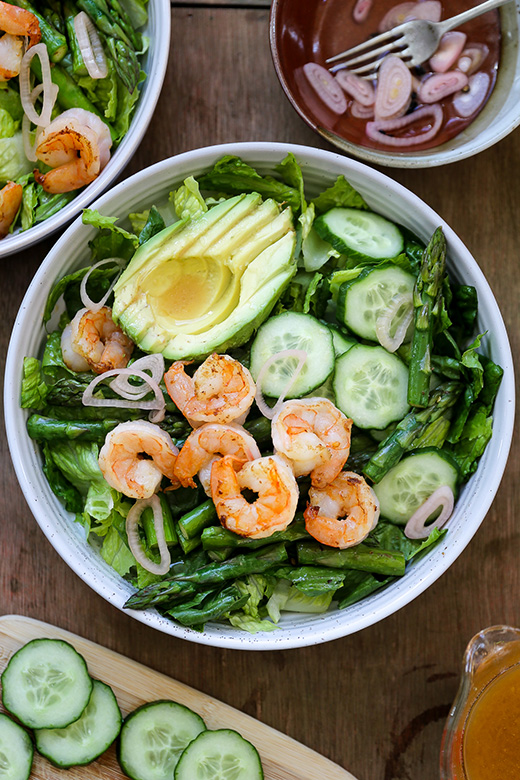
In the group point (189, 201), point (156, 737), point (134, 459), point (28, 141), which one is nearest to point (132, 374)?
point (134, 459)

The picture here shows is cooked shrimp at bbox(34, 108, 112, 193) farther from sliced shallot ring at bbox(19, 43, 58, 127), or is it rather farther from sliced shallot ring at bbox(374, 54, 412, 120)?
sliced shallot ring at bbox(374, 54, 412, 120)

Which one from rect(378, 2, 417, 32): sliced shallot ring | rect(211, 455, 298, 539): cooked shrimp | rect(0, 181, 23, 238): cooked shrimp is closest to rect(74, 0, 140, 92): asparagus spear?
rect(0, 181, 23, 238): cooked shrimp

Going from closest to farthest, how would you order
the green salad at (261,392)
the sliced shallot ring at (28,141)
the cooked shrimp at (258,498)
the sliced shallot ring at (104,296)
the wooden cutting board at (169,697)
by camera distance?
the cooked shrimp at (258,498) → the green salad at (261,392) → the sliced shallot ring at (104,296) → the sliced shallot ring at (28,141) → the wooden cutting board at (169,697)

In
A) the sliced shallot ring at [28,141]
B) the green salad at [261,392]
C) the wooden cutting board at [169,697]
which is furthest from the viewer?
the wooden cutting board at [169,697]

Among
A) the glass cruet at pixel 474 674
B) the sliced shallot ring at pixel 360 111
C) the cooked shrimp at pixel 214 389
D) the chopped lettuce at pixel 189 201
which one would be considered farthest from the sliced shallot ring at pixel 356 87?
the glass cruet at pixel 474 674

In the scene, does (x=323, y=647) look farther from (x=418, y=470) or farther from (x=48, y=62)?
(x=48, y=62)

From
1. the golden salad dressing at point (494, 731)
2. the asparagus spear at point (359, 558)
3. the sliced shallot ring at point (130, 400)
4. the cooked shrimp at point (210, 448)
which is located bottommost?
the golden salad dressing at point (494, 731)

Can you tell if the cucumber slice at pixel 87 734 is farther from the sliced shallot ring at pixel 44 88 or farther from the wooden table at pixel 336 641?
the sliced shallot ring at pixel 44 88

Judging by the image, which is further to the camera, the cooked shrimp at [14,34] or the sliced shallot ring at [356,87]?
the sliced shallot ring at [356,87]
